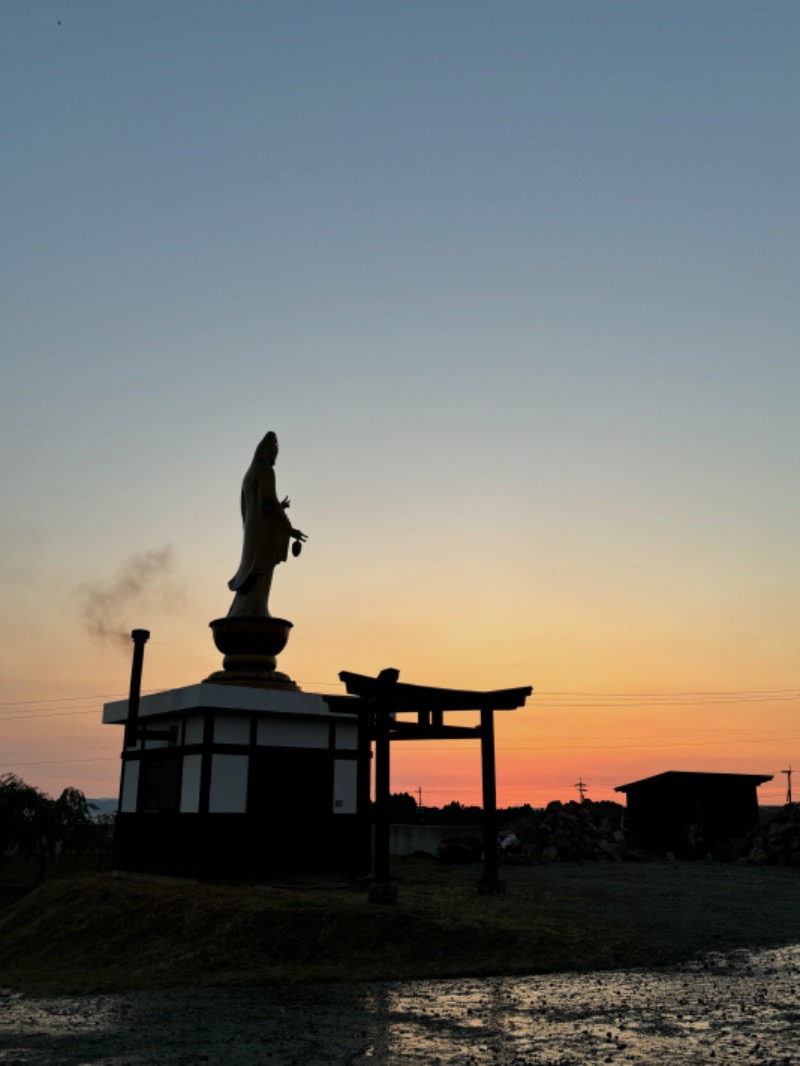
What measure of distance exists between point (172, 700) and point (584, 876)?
11.6m

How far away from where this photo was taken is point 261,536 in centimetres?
2658

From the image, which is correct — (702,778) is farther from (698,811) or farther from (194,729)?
(194,729)

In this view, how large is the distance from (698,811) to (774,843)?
4137 mm

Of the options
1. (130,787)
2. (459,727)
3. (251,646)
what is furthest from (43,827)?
(459,727)

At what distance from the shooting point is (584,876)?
23.8 meters

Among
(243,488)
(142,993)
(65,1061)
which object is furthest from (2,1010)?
(243,488)

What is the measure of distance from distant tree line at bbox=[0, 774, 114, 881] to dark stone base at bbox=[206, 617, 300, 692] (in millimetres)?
11474

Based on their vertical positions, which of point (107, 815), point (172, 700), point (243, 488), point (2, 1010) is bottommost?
point (2, 1010)

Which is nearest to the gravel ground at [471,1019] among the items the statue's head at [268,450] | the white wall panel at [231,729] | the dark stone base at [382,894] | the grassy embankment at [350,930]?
the grassy embankment at [350,930]

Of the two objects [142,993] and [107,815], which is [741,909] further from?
[107,815]

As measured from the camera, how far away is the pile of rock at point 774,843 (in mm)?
28156

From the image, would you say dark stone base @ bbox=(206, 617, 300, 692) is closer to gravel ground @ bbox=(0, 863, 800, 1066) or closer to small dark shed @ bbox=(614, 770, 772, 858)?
gravel ground @ bbox=(0, 863, 800, 1066)

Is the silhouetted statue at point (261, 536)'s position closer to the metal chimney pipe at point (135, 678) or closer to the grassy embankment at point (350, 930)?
the metal chimney pipe at point (135, 678)

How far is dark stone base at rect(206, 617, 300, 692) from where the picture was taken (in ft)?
80.2
